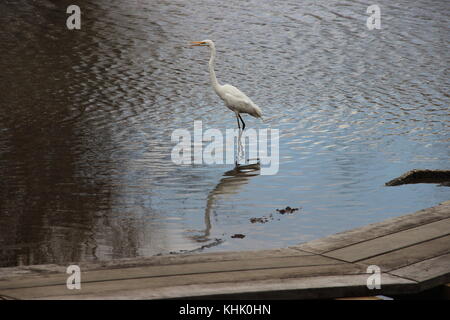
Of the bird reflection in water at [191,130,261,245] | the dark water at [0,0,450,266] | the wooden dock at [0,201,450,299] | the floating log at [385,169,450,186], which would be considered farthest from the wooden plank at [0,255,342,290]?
the floating log at [385,169,450,186]

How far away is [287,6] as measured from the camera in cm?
2217

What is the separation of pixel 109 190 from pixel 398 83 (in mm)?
7344

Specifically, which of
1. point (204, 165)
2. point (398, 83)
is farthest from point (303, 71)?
point (204, 165)

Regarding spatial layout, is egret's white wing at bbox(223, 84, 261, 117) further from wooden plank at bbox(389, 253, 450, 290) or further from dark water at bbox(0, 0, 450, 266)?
wooden plank at bbox(389, 253, 450, 290)

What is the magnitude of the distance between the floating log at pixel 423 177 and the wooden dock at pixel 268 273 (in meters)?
3.09

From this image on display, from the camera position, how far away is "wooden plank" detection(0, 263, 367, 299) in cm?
441

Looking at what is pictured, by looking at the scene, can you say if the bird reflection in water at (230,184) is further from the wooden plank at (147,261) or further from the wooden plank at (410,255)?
the wooden plank at (410,255)

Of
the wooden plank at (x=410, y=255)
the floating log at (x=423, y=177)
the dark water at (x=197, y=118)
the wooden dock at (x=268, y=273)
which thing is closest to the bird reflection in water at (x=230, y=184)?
the dark water at (x=197, y=118)

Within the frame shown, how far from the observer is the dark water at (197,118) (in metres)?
7.35

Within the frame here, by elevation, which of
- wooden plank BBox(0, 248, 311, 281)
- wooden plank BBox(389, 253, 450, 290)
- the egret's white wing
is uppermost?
the egret's white wing

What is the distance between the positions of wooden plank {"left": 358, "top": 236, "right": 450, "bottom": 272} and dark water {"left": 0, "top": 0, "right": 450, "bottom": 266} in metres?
1.65

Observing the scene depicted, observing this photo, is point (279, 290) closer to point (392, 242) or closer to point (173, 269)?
point (173, 269)

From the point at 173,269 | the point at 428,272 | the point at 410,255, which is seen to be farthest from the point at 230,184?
the point at 428,272

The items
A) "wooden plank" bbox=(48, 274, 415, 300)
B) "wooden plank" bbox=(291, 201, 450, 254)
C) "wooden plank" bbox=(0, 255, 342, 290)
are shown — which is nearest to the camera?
"wooden plank" bbox=(48, 274, 415, 300)
